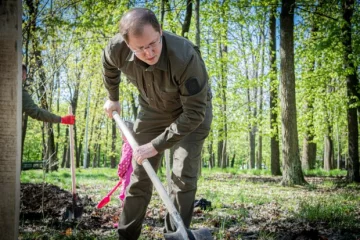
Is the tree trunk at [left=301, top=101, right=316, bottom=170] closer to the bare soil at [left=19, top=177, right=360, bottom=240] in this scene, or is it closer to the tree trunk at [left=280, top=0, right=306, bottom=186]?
the tree trunk at [left=280, top=0, right=306, bottom=186]

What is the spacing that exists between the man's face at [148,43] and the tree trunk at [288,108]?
24.8 ft

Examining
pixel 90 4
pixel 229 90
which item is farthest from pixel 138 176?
pixel 229 90

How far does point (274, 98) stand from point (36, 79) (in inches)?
404

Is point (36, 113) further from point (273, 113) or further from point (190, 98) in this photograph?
point (273, 113)

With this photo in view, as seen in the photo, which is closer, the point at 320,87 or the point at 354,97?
the point at 354,97

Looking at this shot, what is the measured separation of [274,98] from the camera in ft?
A: 45.5

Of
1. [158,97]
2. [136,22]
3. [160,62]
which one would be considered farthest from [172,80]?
[136,22]

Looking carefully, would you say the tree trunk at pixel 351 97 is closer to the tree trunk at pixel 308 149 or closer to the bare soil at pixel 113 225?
the tree trunk at pixel 308 149

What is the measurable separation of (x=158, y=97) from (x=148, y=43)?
0.70 metres

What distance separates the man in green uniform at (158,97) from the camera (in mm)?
2435

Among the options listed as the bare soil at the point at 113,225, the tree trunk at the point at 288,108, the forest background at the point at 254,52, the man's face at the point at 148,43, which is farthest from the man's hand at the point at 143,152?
the tree trunk at the point at 288,108

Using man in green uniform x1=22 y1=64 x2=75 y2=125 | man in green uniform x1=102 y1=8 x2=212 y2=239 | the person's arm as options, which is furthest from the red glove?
the person's arm

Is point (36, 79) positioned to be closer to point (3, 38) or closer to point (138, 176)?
point (138, 176)

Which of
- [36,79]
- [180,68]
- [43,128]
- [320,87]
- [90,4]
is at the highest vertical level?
[90,4]
